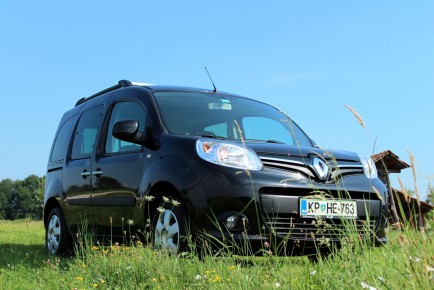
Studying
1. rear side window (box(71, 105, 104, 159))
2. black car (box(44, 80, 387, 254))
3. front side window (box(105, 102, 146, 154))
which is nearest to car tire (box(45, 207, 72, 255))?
black car (box(44, 80, 387, 254))

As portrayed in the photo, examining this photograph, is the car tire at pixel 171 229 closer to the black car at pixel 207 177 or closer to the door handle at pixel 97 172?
the black car at pixel 207 177

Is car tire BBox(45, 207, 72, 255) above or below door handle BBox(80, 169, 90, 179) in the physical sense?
below

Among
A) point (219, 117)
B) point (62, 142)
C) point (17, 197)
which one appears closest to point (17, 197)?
point (17, 197)

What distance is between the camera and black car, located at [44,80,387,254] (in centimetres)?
419

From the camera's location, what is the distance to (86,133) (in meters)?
6.77

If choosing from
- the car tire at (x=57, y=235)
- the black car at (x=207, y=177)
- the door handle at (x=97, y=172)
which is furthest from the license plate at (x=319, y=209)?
the car tire at (x=57, y=235)

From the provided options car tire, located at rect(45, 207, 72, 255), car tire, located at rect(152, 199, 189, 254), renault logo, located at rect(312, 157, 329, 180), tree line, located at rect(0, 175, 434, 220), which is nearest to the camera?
car tire, located at rect(152, 199, 189, 254)

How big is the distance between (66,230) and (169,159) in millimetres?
3044

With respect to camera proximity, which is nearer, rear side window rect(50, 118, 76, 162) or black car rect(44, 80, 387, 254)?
black car rect(44, 80, 387, 254)

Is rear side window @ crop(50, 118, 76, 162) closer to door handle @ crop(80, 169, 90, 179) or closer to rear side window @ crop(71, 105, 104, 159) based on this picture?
rear side window @ crop(71, 105, 104, 159)

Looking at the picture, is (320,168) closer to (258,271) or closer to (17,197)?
(258,271)

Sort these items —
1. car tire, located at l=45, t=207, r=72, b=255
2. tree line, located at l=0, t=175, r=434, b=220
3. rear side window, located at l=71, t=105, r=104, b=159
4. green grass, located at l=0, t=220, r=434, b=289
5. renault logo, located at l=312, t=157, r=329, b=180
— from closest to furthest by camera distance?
1. green grass, located at l=0, t=220, r=434, b=289
2. renault logo, located at l=312, t=157, r=329, b=180
3. rear side window, located at l=71, t=105, r=104, b=159
4. car tire, located at l=45, t=207, r=72, b=255
5. tree line, located at l=0, t=175, r=434, b=220

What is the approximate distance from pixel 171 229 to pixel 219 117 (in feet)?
4.93

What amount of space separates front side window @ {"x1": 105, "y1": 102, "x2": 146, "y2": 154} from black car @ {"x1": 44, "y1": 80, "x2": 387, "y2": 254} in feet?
0.05
